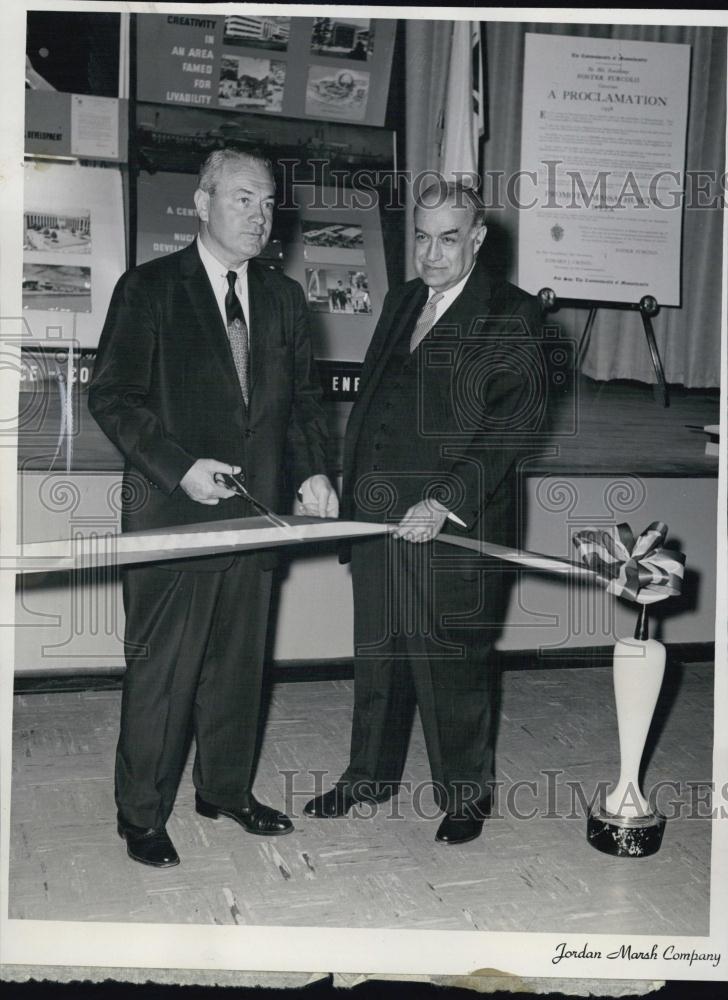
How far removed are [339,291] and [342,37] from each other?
648 millimetres

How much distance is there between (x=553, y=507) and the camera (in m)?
2.84

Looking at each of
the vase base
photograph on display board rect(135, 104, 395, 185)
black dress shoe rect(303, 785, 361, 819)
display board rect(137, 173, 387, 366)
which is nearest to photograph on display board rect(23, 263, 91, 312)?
display board rect(137, 173, 387, 366)

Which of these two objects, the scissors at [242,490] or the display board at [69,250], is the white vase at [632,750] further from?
the display board at [69,250]

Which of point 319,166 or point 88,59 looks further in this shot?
point 319,166

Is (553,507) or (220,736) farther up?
(553,507)

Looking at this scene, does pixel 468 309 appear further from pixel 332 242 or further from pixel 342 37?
pixel 342 37

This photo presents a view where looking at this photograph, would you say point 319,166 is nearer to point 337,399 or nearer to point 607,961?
point 337,399

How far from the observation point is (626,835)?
201 centimetres

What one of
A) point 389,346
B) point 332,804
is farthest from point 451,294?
point 332,804

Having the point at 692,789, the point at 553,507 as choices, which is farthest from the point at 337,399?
the point at 692,789

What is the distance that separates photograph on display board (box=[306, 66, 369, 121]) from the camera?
254 cm

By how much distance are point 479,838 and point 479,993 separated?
1.12 feet

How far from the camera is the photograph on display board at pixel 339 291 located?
2391 millimetres

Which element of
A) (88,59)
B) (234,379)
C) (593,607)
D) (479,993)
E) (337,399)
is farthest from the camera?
(593,607)
